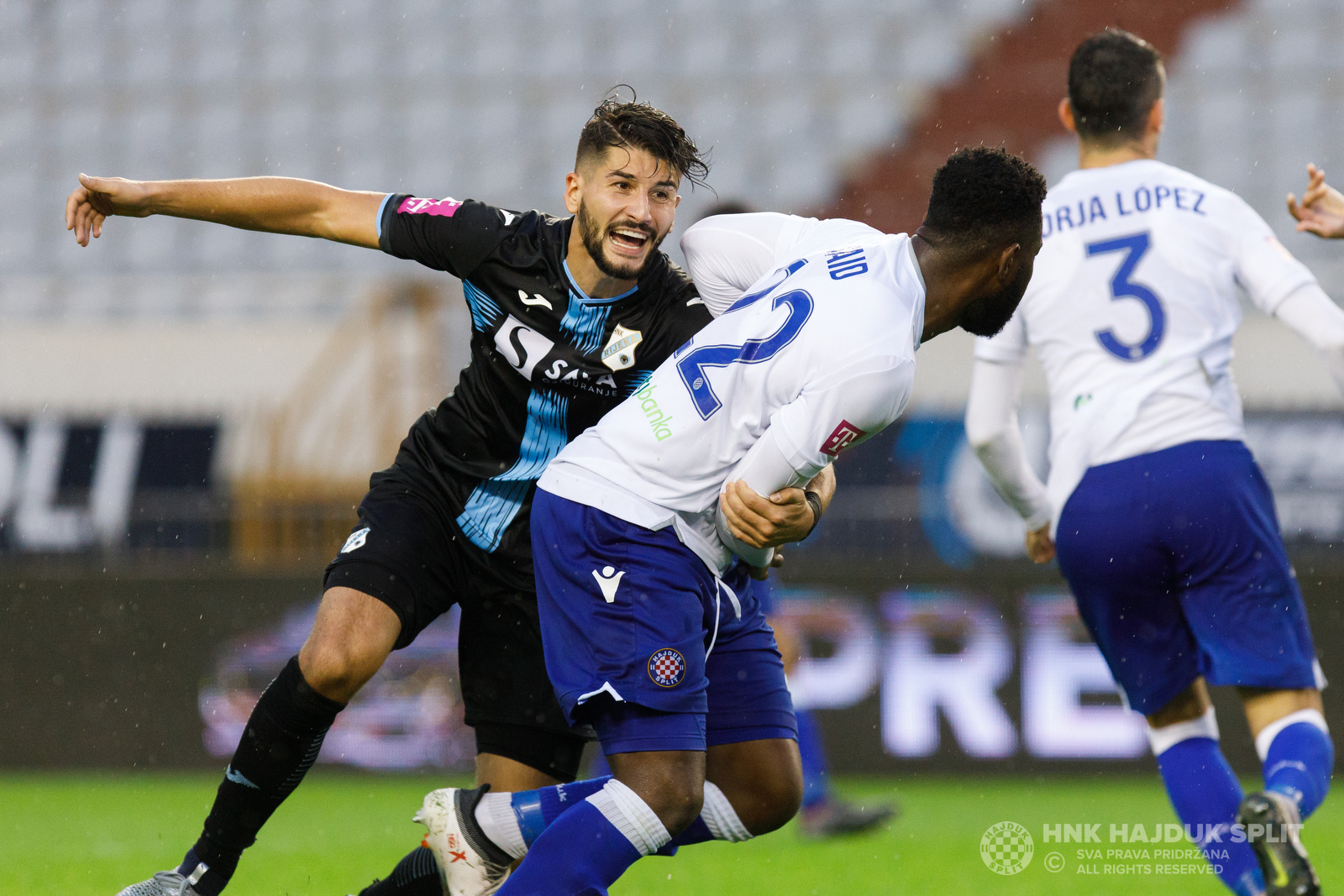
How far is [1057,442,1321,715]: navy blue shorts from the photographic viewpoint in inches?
144

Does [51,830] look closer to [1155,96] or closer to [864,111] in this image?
[1155,96]

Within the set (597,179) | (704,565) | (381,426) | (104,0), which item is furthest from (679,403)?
(104,0)

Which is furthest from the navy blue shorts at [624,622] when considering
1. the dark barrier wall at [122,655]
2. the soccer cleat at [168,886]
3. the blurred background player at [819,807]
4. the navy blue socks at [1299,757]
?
the dark barrier wall at [122,655]

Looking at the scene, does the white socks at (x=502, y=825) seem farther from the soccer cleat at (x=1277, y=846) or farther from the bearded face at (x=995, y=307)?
the soccer cleat at (x=1277, y=846)

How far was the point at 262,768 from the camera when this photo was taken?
3408mm

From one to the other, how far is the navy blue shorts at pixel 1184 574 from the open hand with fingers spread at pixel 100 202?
2.51 m

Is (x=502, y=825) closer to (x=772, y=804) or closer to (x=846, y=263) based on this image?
(x=772, y=804)

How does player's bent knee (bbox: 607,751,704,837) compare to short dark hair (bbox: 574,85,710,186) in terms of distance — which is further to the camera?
short dark hair (bbox: 574,85,710,186)

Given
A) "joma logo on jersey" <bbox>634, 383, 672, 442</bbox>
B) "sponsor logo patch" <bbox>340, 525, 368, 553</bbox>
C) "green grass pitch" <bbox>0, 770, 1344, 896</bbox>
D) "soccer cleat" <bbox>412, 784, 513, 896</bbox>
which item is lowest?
"green grass pitch" <bbox>0, 770, 1344, 896</bbox>

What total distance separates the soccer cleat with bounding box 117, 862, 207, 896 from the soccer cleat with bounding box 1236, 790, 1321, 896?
2408 mm

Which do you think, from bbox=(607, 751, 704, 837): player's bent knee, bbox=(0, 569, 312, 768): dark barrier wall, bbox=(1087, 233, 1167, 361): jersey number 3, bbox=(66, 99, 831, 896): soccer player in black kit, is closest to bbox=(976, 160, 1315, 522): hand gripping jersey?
bbox=(1087, 233, 1167, 361): jersey number 3

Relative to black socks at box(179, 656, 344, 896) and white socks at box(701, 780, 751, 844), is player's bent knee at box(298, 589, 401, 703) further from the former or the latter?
white socks at box(701, 780, 751, 844)

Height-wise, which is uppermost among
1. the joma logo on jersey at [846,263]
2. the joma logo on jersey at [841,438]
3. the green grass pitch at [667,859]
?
the joma logo on jersey at [846,263]

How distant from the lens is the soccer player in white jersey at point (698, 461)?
2.81m
